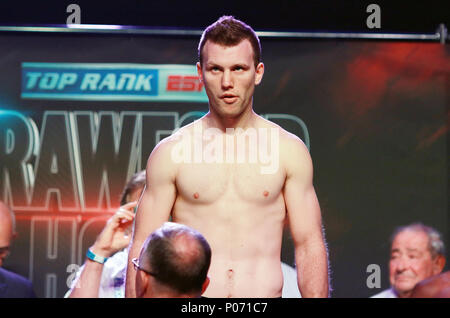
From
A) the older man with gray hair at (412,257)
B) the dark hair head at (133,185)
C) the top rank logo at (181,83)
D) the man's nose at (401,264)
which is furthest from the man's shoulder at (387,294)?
the top rank logo at (181,83)

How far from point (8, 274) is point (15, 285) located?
79 millimetres

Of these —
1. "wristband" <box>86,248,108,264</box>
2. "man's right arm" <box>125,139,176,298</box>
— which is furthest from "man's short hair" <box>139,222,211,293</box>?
"wristband" <box>86,248,108,264</box>

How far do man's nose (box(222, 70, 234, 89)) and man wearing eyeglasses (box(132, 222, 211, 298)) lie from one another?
0.92 meters

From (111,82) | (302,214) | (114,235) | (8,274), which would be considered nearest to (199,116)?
(111,82)

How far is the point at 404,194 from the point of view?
4445mm

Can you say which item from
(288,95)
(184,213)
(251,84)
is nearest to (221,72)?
(251,84)

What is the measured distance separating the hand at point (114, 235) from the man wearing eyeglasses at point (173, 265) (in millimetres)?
1607

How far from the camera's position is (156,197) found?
114 inches

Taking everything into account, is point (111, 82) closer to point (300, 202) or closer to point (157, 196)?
point (157, 196)

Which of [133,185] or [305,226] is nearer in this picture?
[305,226]

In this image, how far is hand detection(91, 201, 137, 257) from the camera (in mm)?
3588

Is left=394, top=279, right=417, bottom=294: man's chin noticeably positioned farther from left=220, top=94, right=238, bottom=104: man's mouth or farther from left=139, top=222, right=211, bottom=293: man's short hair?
left=139, top=222, right=211, bottom=293: man's short hair
